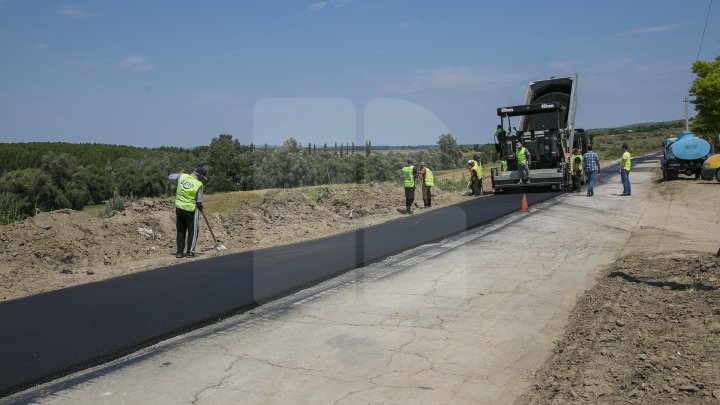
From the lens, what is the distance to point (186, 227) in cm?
1258

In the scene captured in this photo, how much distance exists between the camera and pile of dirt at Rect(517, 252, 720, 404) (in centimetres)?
471

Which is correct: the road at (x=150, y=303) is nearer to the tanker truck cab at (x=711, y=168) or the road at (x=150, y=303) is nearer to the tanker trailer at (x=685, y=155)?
the tanker truck cab at (x=711, y=168)

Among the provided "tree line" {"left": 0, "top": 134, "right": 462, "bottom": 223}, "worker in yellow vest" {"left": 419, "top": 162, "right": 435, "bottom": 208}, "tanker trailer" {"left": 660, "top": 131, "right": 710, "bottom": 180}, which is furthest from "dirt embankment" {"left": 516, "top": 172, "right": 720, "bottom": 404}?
"tree line" {"left": 0, "top": 134, "right": 462, "bottom": 223}

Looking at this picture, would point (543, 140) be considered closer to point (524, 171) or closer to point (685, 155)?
point (524, 171)

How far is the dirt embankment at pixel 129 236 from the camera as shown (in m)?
11.0

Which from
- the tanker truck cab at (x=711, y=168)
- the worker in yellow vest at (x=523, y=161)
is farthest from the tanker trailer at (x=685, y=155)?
the worker in yellow vest at (x=523, y=161)

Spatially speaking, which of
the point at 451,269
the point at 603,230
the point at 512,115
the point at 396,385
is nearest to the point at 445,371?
the point at 396,385

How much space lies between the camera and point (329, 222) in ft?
58.7

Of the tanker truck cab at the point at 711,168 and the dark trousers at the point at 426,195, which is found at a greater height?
the tanker truck cab at the point at 711,168

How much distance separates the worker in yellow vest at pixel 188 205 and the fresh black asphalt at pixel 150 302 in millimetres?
945

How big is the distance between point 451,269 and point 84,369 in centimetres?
573

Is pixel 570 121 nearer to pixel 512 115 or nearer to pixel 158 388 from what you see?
pixel 512 115

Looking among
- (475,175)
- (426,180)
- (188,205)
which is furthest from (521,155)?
Result: (188,205)

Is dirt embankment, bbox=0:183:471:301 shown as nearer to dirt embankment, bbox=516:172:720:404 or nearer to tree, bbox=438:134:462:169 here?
dirt embankment, bbox=516:172:720:404
